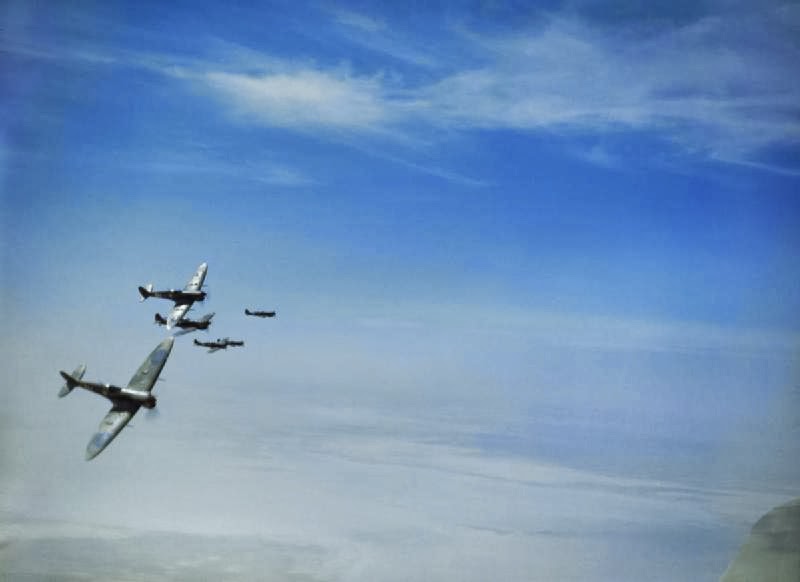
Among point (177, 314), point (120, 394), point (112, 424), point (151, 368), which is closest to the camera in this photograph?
point (112, 424)

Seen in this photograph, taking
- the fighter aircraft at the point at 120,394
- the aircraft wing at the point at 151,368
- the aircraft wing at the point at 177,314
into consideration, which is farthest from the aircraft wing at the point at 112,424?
the aircraft wing at the point at 177,314

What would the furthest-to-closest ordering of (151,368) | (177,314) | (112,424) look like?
(177,314) < (151,368) < (112,424)

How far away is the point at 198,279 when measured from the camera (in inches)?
1023

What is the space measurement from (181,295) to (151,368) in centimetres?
506

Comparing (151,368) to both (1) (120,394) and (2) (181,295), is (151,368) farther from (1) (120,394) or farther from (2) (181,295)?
(2) (181,295)

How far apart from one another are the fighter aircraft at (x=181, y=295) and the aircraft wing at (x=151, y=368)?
256 centimetres

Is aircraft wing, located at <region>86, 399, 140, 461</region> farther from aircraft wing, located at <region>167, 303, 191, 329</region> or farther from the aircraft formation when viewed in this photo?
aircraft wing, located at <region>167, 303, 191, 329</region>

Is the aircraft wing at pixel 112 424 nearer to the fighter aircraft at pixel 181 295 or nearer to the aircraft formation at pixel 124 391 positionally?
the aircraft formation at pixel 124 391

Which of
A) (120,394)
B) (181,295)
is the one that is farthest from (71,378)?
→ (181,295)

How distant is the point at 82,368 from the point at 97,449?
3.24 m

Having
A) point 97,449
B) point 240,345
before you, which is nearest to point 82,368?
point 97,449

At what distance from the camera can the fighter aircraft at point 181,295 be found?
79.9 feet

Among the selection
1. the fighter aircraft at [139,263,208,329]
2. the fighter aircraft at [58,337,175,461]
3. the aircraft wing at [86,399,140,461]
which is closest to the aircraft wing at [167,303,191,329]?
the fighter aircraft at [139,263,208,329]

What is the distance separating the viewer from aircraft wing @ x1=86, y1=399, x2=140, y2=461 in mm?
17609
